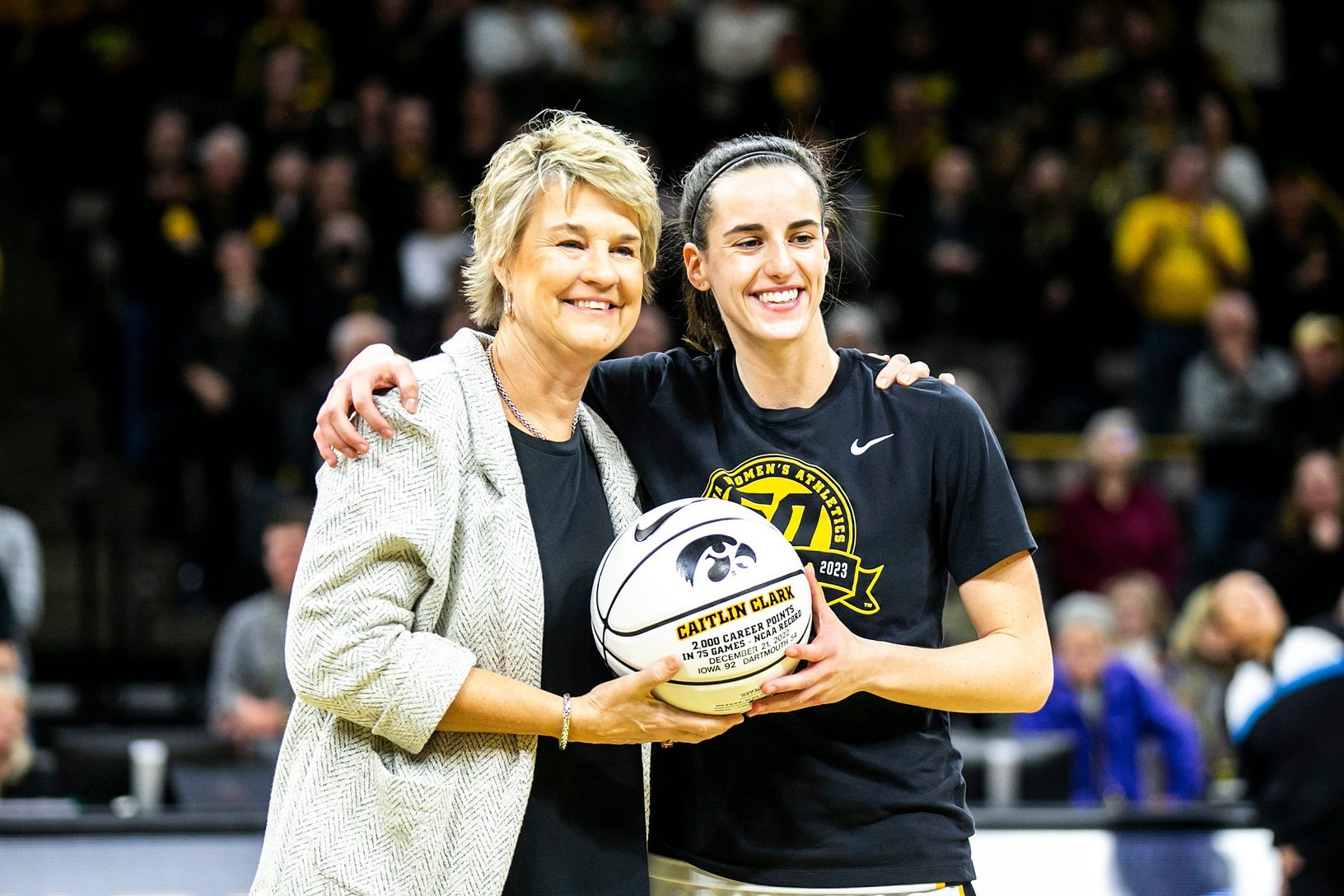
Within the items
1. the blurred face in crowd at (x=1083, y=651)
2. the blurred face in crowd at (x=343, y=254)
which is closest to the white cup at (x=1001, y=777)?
the blurred face in crowd at (x=1083, y=651)

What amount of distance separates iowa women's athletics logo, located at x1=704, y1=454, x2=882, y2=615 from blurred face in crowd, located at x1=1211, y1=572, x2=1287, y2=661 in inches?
165

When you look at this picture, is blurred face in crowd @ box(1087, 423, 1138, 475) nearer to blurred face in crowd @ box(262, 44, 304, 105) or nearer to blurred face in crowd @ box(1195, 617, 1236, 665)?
blurred face in crowd @ box(1195, 617, 1236, 665)

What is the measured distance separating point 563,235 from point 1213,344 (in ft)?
22.4

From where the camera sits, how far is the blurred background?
773 centimetres

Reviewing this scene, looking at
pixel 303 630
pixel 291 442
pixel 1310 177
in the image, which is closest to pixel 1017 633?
pixel 303 630

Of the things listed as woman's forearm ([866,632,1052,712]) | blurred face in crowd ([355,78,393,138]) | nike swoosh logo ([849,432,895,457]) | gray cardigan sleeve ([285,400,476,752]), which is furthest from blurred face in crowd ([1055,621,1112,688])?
blurred face in crowd ([355,78,393,138])

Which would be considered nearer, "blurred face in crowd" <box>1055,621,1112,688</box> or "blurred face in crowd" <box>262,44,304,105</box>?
"blurred face in crowd" <box>1055,621,1112,688</box>

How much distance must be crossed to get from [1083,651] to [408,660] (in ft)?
14.9

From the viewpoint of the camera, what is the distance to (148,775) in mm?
5305

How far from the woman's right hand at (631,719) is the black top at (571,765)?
0.50ft

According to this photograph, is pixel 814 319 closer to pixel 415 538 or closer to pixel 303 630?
pixel 415 538

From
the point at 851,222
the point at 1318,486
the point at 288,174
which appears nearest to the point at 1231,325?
the point at 1318,486

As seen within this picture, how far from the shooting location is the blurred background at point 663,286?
25.4 feet

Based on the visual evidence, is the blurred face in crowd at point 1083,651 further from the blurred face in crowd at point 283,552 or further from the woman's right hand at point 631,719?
the woman's right hand at point 631,719
